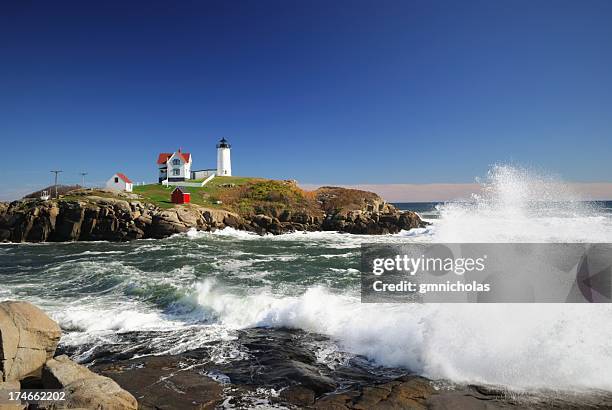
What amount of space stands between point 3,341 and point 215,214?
39895 mm

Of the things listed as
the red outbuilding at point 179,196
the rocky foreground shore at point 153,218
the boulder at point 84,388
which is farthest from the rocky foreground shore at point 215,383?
the red outbuilding at point 179,196

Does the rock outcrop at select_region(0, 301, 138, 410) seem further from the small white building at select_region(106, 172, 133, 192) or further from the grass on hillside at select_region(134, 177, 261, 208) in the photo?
the small white building at select_region(106, 172, 133, 192)

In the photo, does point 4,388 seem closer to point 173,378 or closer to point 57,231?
point 173,378

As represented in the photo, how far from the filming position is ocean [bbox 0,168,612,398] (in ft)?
27.2

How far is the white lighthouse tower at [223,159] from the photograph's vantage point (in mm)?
76375

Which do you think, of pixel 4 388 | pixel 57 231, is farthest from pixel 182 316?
pixel 57 231

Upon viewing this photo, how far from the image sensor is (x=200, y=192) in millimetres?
58469

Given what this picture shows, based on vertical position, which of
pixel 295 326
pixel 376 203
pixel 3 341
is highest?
pixel 376 203

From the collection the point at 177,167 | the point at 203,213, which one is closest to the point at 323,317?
the point at 203,213

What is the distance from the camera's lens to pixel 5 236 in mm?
38094

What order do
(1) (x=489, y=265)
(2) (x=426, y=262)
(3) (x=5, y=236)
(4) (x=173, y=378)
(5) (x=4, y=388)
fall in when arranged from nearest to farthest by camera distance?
(5) (x=4, y=388), (4) (x=173, y=378), (1) (x=489, y=265), (2) (x=426, y=262), (3) (x=5, y=236)

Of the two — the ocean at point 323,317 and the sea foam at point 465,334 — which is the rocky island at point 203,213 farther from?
the sea foam at point 465,334

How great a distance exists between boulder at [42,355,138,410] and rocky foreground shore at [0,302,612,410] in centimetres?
2

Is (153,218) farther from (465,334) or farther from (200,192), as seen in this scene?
(465,334)
